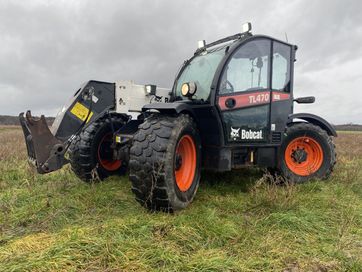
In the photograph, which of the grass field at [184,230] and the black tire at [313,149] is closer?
the grass field at [184,230]

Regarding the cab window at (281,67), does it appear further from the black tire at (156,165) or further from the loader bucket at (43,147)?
the loader bucket at (43,147)

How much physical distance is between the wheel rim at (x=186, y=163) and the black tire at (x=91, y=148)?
4.01 ft

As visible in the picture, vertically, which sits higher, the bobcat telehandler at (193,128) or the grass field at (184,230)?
the bobcat telehandler at (193,128)

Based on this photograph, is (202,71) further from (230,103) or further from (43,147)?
(43,147)

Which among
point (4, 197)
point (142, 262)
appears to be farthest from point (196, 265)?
point (4, 197)

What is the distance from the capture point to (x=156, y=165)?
375 cm

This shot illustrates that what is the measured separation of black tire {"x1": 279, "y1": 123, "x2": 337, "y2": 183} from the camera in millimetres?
5906

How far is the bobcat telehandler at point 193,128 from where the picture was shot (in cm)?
394

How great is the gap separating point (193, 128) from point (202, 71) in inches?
54.7

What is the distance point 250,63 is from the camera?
5289 mm

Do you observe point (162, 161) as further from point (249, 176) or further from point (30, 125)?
point (249, 176)

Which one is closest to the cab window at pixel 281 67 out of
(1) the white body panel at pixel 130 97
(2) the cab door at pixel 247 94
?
(2) the cab door at pixel 247 94

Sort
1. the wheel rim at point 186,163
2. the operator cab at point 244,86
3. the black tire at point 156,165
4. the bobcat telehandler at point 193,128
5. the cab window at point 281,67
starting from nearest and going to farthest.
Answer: the black tire at point 156,165
the bobcat telehandler at point 193,128
the wheel rim at point 186,163
the operator cab at point 244,86
the cab window at point 281,67

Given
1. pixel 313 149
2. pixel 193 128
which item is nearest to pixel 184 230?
pixel 193 128
